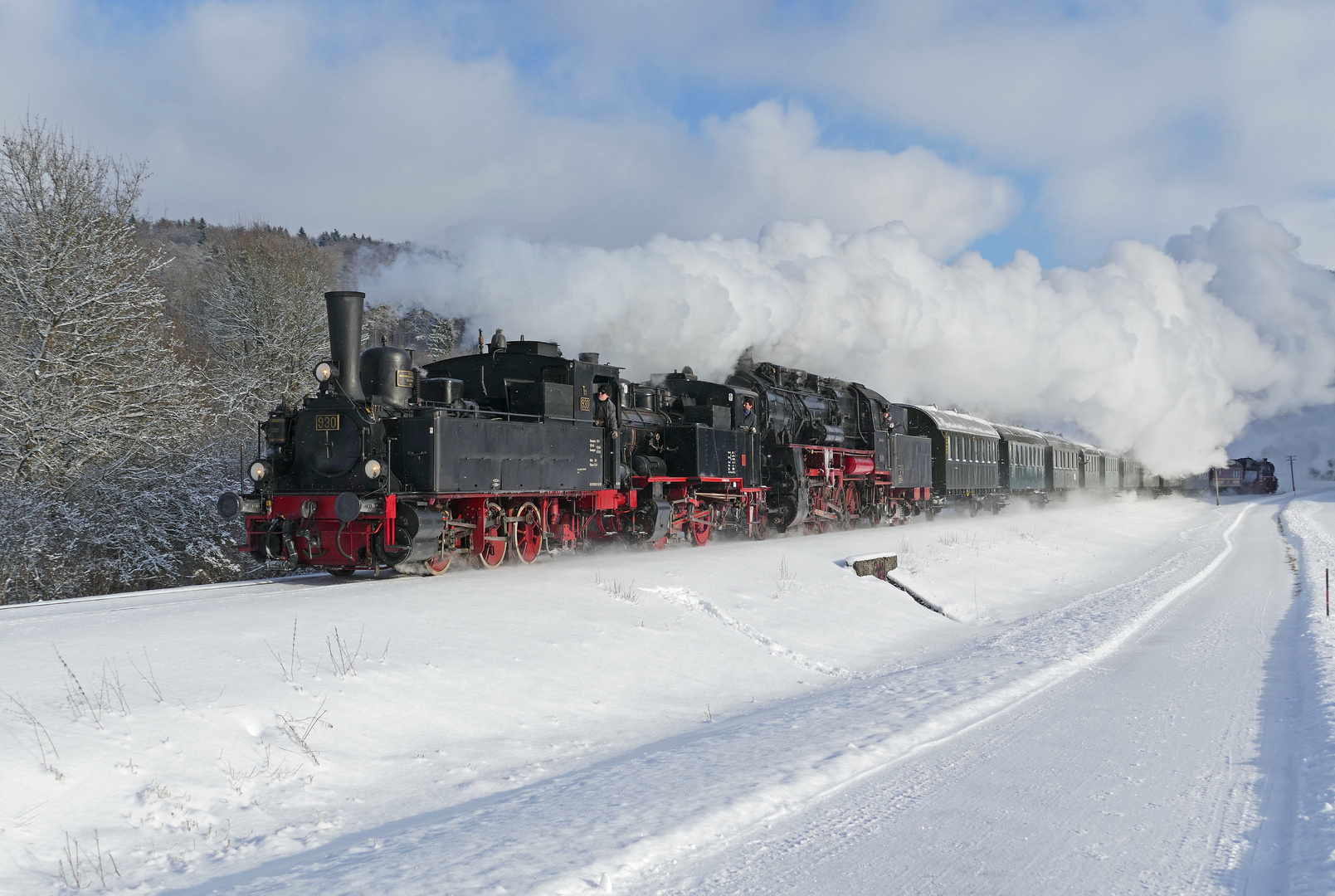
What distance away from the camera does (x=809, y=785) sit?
18.2 ft

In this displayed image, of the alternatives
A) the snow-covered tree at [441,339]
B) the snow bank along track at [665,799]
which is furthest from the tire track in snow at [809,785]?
the snow-covered tree at [441,339]

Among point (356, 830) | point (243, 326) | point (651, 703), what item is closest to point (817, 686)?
point (651, 703)

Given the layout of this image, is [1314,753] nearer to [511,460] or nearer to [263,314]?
[511,460]

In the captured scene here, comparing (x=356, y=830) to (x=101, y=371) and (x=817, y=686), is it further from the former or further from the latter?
(x=101, y=371)

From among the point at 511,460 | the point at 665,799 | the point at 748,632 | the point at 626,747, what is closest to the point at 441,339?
the point at 511,460

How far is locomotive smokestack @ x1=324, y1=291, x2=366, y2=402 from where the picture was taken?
12023 mm

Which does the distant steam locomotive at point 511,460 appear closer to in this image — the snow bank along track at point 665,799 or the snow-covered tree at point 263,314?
the snow bank along track at point 665,799

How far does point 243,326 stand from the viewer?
29203mm

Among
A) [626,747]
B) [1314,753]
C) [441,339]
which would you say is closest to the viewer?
[1314,753]

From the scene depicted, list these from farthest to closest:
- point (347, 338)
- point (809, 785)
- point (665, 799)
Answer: point (347, 338)
point (809, 785)
point (665, 799)

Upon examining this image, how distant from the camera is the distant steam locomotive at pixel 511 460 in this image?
11.7m

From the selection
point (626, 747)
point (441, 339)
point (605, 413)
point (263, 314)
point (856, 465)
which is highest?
point (263, 314)

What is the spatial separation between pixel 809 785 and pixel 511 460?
8.04 m

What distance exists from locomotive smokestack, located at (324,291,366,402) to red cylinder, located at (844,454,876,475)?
47.9 feet
